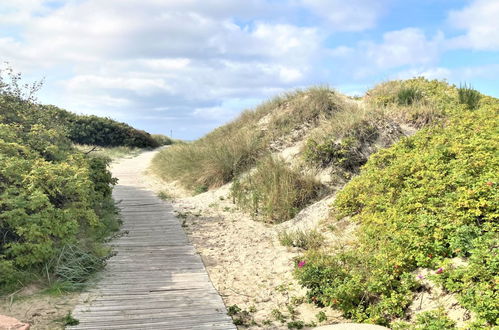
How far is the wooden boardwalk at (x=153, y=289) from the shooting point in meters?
4.69

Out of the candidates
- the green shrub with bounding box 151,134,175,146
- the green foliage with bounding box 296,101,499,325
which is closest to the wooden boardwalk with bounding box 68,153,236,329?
the green foliage with bounding box 296,101,499,325

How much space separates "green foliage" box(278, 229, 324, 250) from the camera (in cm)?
682

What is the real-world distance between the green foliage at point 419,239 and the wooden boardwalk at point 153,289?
1.37 meters

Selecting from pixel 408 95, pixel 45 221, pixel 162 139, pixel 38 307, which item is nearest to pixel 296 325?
pixel 38 307

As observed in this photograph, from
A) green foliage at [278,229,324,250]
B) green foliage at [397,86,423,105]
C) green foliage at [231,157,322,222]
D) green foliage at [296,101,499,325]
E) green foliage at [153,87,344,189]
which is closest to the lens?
green foliage at [296,101,499,325]

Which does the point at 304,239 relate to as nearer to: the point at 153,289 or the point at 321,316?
the point at 321,316

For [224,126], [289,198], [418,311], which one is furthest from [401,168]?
[224,126]

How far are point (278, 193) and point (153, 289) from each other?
13.4 ft

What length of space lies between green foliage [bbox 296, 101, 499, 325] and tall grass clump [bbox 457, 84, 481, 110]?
550cm

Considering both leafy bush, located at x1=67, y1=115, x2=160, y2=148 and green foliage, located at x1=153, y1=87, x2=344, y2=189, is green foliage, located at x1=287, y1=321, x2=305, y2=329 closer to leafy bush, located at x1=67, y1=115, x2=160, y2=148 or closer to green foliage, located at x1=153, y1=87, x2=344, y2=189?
green foliage, located at x1=153, y1=87, x2=344, y2=189

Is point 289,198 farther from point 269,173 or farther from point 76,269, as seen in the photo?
point 76,269

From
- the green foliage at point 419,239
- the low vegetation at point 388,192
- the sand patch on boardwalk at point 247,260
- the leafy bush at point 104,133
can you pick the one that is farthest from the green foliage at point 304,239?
the leafy bush at point 104,133

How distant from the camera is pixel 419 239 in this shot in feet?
16.5

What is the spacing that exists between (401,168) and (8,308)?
20.2ft
